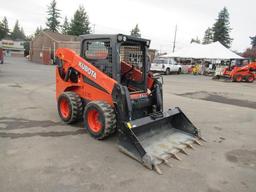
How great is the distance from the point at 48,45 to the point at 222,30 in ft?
132

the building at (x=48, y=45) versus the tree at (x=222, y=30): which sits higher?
the tree at (x=222, y=30)

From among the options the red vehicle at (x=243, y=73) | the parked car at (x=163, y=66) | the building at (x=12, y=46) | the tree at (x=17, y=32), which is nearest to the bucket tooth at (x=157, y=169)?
the red vehicle at (x=243, y=73)

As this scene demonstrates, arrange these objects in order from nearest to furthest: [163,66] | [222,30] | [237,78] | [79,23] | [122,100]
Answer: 1. [122,100]
2. [237,78]
3. [163,66]
4. [79,23]
5. [222,30]

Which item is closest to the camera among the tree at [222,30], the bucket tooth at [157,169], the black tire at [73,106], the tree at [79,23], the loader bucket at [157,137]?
the bucket tooth at [157,169]

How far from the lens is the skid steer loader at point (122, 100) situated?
421 centimetres

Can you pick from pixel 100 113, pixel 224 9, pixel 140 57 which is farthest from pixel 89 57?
pixel 224 9

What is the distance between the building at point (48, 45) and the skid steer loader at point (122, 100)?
31.1 m

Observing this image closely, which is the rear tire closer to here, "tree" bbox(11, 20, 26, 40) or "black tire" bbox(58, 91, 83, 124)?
"black tire" bbox(58, 91, 83, 124)

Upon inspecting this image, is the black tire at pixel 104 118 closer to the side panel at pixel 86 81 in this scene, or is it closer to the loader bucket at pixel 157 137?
the side panel at pixel 86 81

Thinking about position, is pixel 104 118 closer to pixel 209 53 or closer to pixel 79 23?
pixel 209 53

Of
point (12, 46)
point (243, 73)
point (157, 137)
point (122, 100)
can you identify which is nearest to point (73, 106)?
point (122, 100)

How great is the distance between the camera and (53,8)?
203 ft

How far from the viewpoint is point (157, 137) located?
467cm

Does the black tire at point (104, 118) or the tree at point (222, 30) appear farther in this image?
the tree at point (222, 30)
